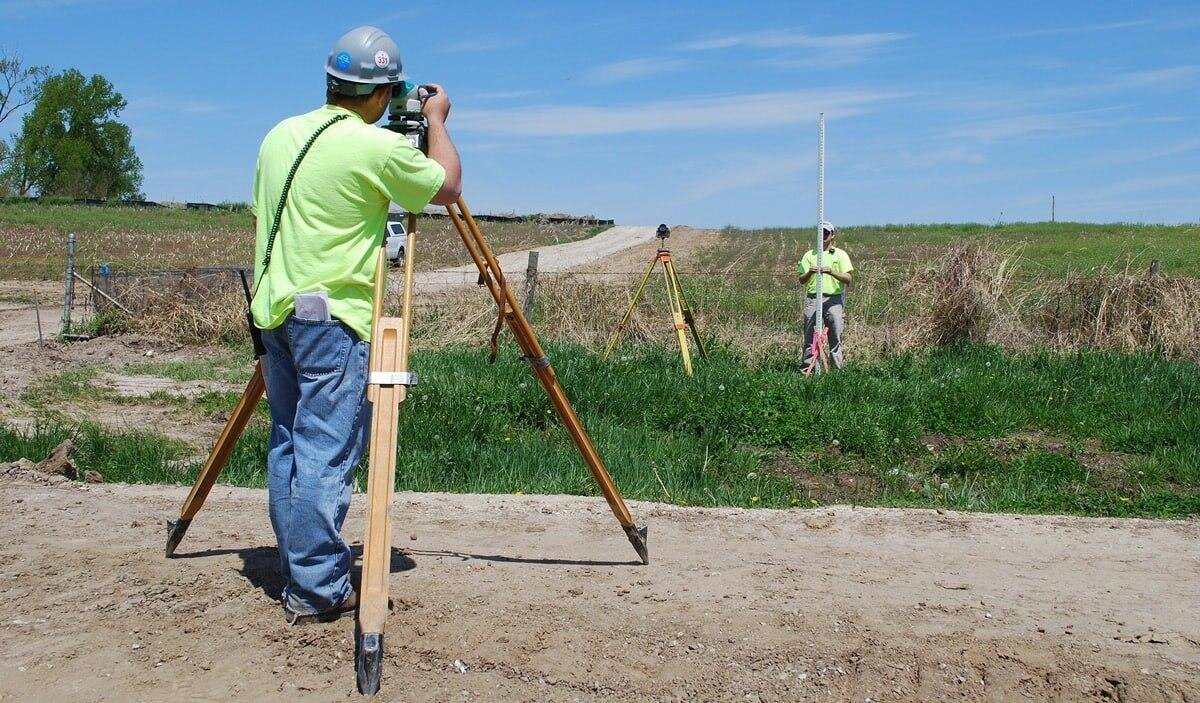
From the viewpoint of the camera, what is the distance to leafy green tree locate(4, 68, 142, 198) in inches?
3287

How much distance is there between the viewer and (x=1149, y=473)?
29.7 feet

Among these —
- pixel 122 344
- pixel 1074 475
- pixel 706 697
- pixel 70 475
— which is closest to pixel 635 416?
pixel 1074 475

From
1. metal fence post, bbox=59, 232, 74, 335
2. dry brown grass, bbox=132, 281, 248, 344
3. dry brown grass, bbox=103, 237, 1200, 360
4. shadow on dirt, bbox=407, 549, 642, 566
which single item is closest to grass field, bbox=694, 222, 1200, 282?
dry brown grass, bbox=103, 237, 1200, 360

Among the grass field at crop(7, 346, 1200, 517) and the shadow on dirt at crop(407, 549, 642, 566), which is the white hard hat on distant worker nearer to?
the shadow on dirt at crop(407, 549, 642, 566)

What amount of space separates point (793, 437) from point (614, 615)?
209 inches

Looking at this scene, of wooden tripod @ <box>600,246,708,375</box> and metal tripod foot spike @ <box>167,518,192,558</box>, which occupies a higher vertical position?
wooden tripod @ <box>600,246,708,375</box>

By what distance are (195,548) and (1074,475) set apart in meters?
6.45

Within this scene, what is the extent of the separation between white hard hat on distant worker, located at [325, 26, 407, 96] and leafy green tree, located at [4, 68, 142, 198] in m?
86.0

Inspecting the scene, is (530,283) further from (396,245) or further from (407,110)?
(396,245)

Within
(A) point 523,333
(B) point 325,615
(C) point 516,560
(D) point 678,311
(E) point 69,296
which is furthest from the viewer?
(E) point 69,296

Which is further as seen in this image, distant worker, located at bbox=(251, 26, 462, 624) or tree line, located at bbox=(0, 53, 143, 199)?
tree line, located at bbox=(0, 53, 143, 199)

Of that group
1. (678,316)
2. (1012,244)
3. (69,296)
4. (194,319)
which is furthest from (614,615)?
(1012,244)

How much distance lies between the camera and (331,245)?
4.23 meters

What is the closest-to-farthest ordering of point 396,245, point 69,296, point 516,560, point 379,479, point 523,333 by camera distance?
point 379,479
point 523,333
point 516,560
point 69,296
point 396,245
